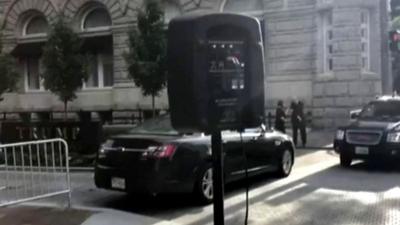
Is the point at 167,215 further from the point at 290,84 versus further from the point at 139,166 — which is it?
the point at 290,84

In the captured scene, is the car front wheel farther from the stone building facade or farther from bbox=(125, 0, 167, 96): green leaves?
bbox=(125, 0, 167, 96): green leaves

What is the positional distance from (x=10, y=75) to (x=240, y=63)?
16.8m

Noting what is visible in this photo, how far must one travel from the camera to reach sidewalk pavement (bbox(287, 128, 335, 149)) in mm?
17703

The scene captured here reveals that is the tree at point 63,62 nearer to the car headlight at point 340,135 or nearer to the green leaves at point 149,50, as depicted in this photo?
the green leaves at point 149,50

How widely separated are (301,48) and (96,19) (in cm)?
1046

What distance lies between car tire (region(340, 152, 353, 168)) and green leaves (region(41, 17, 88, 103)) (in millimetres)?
10552

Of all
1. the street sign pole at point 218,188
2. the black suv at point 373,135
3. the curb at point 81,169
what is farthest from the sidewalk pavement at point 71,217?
the black suv at point 373,135

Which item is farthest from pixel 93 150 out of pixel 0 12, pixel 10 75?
pixel 0 12

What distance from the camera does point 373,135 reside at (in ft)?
40.3

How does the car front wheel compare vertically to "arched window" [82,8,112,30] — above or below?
below

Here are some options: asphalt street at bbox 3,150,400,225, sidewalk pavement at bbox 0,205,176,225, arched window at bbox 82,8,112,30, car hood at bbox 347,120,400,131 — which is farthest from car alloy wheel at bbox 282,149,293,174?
arched window at bbox 82,8,112,30

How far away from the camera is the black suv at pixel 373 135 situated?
12.1 m

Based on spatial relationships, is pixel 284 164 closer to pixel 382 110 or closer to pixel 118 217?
pixel 382 110

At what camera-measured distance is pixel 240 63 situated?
457 cm
